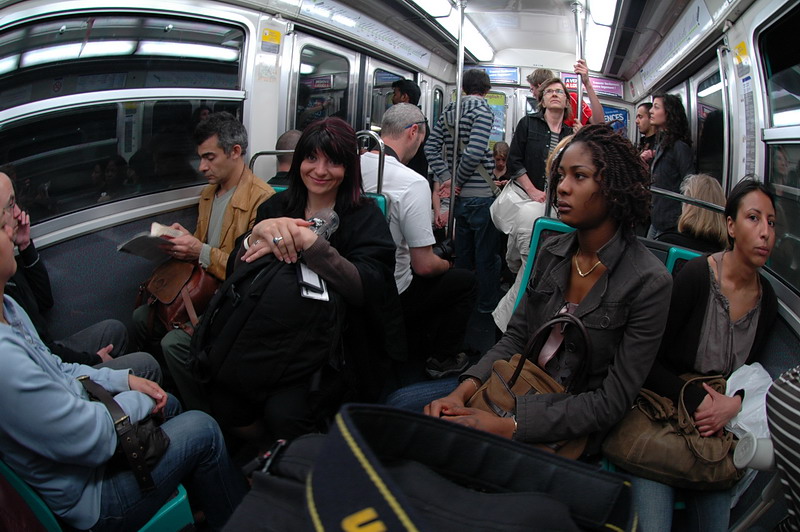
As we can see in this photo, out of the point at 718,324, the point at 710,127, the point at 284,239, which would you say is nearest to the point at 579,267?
the point at 718,324

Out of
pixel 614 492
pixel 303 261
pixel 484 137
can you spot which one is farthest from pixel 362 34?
pixel 614 492

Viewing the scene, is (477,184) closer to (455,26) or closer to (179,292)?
(455,26)

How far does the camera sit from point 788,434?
3.62 feet

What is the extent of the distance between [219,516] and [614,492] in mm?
1663

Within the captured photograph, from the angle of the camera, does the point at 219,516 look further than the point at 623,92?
No

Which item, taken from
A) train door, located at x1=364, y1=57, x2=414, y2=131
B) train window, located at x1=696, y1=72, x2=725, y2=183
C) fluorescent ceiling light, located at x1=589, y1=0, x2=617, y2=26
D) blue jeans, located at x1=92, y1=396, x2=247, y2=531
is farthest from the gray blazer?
train door, located at x1=364, y1=57, x2=414, y2=131

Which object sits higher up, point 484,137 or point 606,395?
point 484,137

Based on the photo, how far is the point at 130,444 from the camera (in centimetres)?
153

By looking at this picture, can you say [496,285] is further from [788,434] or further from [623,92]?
[623,92]

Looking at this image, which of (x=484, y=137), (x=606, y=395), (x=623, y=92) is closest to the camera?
(x=606, y=395)

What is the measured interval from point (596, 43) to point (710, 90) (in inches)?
84.0

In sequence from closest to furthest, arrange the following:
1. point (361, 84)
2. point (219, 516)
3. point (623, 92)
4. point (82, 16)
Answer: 1. point (219, 516)
2. point (82, 16)
3. point (361, 84)
4. point (623, 92)

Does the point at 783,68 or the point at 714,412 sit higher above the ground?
the point at 783,68

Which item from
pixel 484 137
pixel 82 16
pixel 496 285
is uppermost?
pixel 82 16
